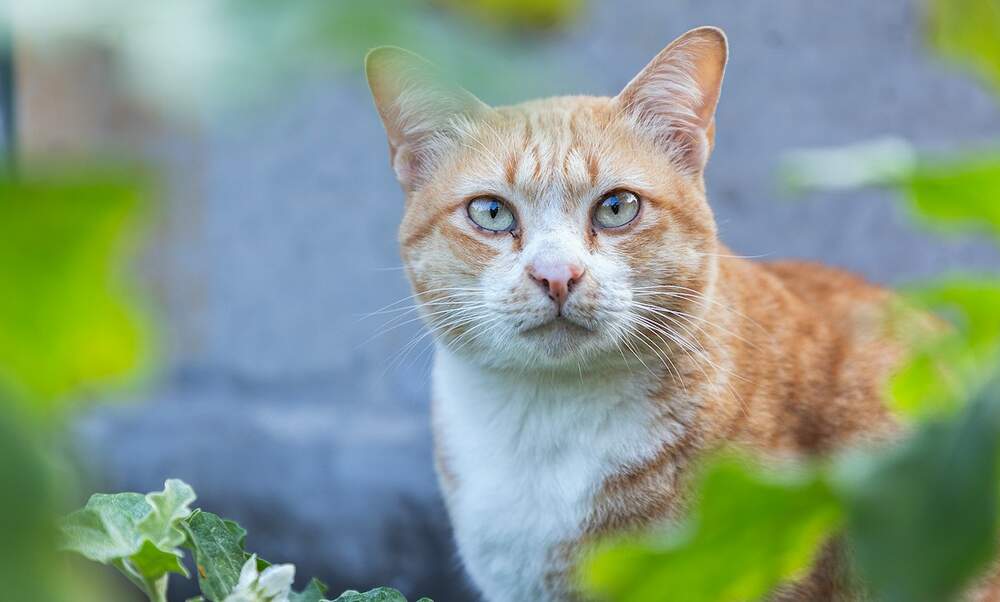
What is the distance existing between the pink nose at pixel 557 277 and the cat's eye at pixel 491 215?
0.16 m

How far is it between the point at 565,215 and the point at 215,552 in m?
0.85

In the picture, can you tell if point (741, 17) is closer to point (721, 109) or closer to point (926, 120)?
point (721, 109)

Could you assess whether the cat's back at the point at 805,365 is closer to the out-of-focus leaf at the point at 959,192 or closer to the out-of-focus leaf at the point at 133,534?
the out-of-focus leaf at the point at 133,534

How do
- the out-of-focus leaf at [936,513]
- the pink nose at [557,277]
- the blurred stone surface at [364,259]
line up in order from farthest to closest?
the blurred stone surface at [364,259]
the pink nose at [557,277]
the out-of-focus leaf at [936,513]

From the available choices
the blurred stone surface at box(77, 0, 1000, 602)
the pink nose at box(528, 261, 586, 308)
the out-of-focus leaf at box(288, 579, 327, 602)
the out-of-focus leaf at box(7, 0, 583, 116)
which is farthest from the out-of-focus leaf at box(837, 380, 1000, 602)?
the blurred stone surface at box(77, 0, 1000, 602)

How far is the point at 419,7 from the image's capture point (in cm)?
32

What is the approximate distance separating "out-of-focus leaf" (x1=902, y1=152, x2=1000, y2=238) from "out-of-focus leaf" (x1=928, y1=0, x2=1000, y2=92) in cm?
6

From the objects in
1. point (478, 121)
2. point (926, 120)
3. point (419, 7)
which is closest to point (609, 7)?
point (926, 120)

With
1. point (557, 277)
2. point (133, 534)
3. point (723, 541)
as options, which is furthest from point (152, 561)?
point (557, 277)

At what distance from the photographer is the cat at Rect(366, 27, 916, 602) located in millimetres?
1677

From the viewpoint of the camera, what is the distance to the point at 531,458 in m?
1.79

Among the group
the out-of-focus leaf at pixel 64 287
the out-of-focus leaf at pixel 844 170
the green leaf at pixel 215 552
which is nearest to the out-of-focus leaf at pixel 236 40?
the out-of-focus leaf at pixel 64 287

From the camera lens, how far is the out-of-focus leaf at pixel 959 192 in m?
0.51

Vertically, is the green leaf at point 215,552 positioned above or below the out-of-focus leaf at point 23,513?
below
